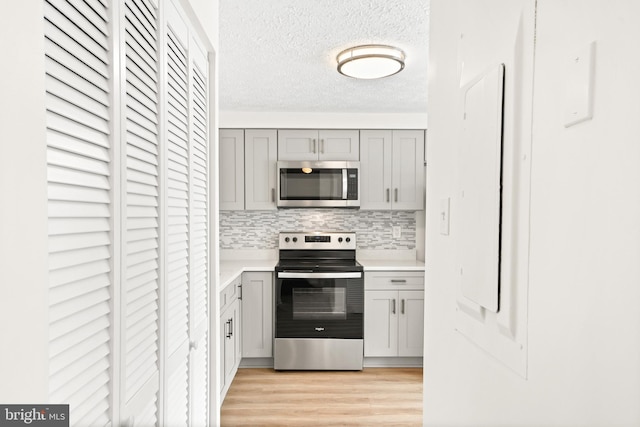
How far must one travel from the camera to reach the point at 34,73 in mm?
539

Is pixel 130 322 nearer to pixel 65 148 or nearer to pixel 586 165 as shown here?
pixel 65 148

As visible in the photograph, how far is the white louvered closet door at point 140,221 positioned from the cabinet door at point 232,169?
2734mm

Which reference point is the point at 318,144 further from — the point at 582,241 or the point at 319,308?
the point at 582,241

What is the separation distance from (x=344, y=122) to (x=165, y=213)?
2.93 m

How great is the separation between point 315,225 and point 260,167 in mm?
828

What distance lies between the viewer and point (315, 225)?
4.09 m

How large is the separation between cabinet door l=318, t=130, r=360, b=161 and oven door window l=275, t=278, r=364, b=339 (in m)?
1.20

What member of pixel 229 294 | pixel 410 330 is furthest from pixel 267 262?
pixel 410 330

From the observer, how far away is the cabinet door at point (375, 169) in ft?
12.6

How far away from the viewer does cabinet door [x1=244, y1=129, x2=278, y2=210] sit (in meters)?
3.82

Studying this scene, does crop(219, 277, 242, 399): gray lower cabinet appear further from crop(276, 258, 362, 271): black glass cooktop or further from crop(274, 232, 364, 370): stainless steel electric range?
crop(276, 258, 362, 271): black glass cooktop

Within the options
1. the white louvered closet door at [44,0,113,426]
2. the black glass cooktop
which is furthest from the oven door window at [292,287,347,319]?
the white louvered closet door at [44,0,113,426]

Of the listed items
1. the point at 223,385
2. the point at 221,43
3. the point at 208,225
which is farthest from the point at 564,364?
the point at 223,385

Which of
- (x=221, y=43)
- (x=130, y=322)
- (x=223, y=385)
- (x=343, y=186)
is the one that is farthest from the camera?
(x=343, y=186)
